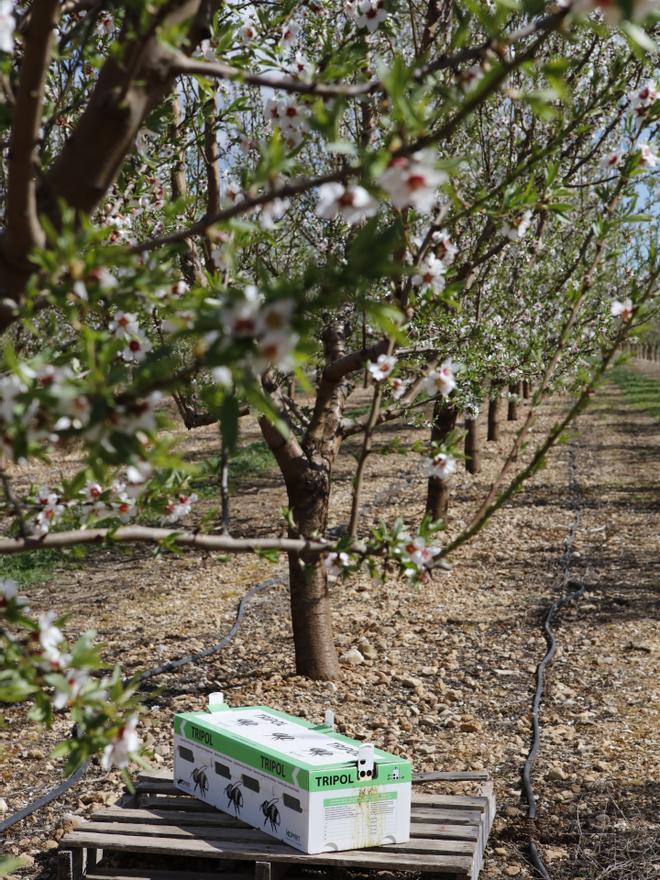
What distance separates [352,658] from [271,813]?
2.96 metres

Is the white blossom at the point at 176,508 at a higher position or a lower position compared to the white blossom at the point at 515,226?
lower

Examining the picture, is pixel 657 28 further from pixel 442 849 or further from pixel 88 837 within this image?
pixel 88 837

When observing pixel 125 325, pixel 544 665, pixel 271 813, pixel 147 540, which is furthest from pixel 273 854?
pixel 544 665

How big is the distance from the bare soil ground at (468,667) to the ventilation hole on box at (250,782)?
0.84 metres

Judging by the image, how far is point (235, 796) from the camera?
392 cm

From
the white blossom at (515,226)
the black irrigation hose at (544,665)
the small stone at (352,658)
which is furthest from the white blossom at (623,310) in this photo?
the small stone at (352,658)

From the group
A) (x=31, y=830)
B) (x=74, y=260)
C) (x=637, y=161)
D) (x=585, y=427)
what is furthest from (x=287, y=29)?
(x=585, y=427)

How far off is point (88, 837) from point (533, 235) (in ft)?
16.7

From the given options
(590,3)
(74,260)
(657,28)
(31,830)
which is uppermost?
(657,28)

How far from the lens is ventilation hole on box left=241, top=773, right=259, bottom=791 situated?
12.3 ft

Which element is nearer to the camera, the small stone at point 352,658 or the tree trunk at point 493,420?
the small stone at point 352,658

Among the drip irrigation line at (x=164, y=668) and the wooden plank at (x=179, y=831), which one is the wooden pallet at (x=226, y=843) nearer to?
the wooden plank at (x=179, y=831)

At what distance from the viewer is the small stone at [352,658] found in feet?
21.6

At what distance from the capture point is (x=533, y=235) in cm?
708
